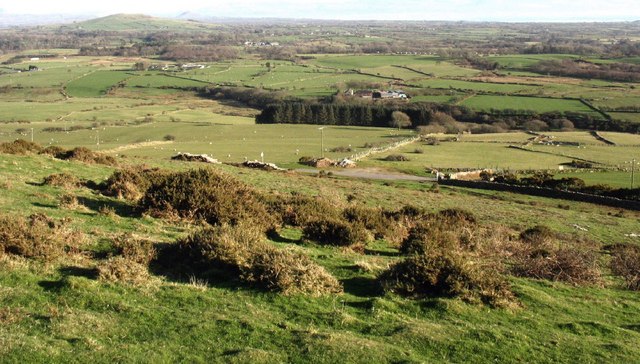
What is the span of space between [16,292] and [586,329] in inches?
454

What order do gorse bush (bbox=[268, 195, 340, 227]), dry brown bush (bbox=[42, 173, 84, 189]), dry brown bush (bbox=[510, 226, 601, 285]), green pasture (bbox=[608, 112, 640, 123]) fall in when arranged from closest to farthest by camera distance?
dry brown bush (bbox=[510, 226, 601, 285])
gorse bush (bbox=[268, 195, 340, 227])
dry brown bush (bbox=[42, 173, 84, 189])
green pasture (bbox=[608, 112, 640, 123])

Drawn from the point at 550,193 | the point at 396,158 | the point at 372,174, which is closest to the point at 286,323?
the point at 550,193

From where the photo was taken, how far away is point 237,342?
36.0 feet

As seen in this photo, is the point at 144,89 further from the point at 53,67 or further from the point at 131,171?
the point at 131,171

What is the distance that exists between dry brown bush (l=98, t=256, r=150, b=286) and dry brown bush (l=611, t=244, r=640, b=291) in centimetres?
1348

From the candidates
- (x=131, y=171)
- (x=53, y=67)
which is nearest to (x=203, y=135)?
(x=131, y=171)

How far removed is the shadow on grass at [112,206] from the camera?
20.3m

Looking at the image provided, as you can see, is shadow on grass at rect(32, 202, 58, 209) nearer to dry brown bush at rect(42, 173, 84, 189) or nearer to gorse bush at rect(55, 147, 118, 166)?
dry brown bush at rect(42, 173, 84, 189)

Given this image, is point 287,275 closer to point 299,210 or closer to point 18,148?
point 299,210

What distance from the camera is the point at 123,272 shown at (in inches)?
534

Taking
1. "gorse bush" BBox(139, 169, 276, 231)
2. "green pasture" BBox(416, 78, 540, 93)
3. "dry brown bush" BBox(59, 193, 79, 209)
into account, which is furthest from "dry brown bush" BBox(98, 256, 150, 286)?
"green pasture" BBox(416, 78, 540, 93)

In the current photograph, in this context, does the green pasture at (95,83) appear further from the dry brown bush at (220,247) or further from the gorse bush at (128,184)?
the dry brown bush at (220,247)

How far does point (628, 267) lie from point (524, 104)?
101380 millimetres

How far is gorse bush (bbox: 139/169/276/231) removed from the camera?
788 inches
